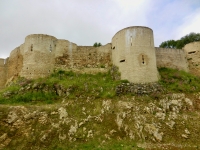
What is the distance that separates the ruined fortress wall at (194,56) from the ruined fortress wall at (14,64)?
19.1 m

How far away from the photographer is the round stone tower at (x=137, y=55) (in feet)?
56.7

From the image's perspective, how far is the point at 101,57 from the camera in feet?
70.5

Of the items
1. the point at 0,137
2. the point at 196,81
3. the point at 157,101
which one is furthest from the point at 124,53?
the point at 0,137

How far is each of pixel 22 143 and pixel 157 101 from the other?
10.1m

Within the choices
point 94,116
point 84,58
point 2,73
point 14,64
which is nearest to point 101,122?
point 94,116

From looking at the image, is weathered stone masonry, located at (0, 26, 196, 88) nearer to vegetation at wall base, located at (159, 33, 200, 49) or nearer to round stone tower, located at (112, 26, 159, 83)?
round stone tower, located at (112, 26, 159, 83)

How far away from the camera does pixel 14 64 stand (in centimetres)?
2148

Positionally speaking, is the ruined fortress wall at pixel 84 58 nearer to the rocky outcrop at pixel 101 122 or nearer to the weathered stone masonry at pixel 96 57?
the weathered stone masonry at pixel 96 57

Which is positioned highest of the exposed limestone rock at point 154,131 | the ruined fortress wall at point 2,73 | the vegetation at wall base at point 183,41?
the vegetation at wall base at point 183,41

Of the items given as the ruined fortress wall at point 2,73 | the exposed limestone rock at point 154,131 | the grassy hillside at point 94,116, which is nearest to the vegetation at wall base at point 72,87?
the grassy hillside at point 94,116

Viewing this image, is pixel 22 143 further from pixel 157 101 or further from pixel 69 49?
pixel 69 49

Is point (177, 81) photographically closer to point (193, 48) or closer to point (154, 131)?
point (193, 48)

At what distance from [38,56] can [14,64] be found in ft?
13.3

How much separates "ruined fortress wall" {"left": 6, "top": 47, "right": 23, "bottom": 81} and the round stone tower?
1018 cm
